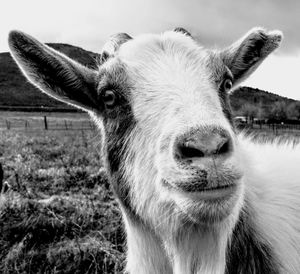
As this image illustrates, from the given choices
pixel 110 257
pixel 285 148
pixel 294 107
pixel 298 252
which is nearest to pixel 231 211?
pixel 298 252

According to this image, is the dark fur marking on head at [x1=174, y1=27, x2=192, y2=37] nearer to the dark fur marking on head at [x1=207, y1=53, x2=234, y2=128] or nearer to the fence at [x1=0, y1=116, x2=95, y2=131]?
the dark fur marking on head at [x1=207, y1=53, x2=234, y2=128]

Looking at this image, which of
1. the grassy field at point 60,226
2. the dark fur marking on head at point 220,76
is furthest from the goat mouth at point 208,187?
the grassy field at point 60,226

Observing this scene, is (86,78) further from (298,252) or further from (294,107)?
(294,107)

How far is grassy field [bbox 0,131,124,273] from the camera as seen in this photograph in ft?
17.3

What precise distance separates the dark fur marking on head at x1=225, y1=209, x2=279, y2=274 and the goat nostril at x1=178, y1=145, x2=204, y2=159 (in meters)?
1.09

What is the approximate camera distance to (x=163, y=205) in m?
3.14

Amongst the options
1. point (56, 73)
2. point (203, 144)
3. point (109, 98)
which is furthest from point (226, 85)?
point (56, 73)

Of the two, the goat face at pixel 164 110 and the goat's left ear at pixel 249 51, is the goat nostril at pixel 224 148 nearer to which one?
the goat face at pixel 164 110

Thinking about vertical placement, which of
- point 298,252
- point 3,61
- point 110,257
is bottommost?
point 110,257

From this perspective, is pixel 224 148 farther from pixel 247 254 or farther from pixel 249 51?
pixel 249 51

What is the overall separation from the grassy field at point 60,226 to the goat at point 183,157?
998 mm

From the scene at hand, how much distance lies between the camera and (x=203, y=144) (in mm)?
2562

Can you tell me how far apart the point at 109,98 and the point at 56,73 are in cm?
57

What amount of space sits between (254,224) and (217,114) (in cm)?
111
